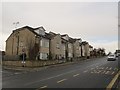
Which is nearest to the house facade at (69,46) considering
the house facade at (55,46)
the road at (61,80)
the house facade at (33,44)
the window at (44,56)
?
the house facade at (55,46)

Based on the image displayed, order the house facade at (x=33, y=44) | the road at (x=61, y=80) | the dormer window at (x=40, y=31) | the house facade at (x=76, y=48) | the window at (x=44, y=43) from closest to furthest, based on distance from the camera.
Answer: the road at (x=61, y=80)
the house facade at (x=33, y=44)
the window at (x=44, y=43)
the dormer window at (x=40, y=31)
the house facade at (x=76, y=48)

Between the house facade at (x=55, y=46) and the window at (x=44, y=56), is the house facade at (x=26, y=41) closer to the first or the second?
the window at (x=44, y=56)

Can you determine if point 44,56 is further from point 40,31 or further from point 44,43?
point 40,31

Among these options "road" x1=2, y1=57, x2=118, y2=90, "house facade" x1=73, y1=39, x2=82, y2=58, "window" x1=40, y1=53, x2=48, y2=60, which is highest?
"house facade" x1=73, y1=39, x2=82, y2=58

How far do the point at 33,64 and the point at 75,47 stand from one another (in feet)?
184

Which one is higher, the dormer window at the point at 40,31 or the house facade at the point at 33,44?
the dormer window at the point at 40,31

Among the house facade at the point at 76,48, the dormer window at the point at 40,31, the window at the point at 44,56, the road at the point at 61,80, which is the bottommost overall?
the road at the point at 61,80

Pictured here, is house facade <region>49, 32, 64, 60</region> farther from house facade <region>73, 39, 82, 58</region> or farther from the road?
the road

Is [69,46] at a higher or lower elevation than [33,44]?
higher

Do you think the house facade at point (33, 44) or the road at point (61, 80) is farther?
the house facade at point (33, 44)

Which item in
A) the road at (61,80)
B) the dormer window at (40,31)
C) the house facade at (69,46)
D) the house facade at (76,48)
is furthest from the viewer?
the house facade at (76,48)

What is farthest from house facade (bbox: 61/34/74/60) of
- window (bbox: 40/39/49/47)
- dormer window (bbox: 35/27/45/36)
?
dormer window (bbox: 35/27/45/36)

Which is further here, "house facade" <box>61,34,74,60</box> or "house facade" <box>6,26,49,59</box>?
"house facade" <box>61,34,74,60</box>

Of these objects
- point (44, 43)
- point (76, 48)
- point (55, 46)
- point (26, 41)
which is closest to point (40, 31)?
point (44, 43)
